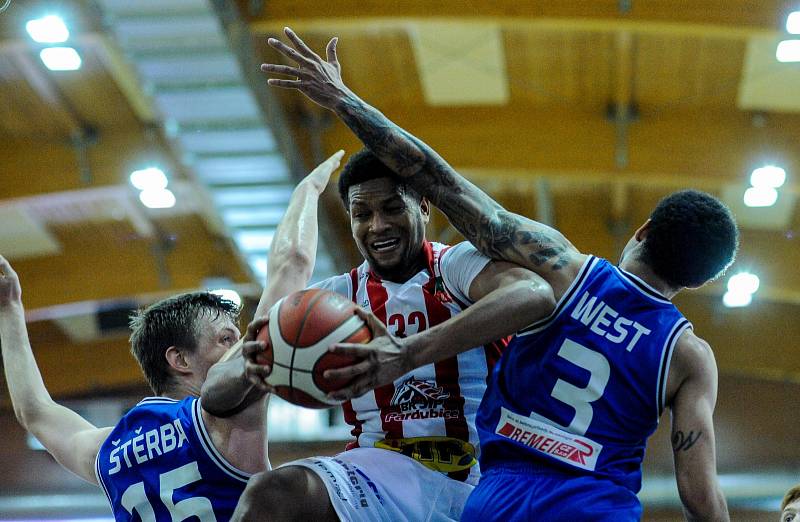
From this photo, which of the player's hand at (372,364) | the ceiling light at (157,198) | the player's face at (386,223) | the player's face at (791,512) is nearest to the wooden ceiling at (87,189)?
the ceiling light at (157,198)

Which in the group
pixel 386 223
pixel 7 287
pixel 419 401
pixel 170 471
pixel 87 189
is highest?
pixel 87 189

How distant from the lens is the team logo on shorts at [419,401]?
4914 mm

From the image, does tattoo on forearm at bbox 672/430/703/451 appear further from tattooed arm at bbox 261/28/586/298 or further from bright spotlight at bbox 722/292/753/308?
bright spotlight at bbox 722/292/753/308

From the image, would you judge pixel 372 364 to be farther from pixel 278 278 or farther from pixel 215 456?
pixel 278 278

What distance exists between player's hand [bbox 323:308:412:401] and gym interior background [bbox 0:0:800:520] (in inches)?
328

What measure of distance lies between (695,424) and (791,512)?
1.99 metres

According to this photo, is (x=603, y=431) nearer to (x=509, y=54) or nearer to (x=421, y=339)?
(x=421, y=339)

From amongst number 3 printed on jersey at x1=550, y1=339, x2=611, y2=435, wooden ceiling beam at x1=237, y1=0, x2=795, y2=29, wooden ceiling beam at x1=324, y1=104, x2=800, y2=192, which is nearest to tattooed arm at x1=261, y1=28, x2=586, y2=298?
number 3 printed on jersey at x1=550, y1=339, x2=611, y2=435

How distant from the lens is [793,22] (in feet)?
37.7

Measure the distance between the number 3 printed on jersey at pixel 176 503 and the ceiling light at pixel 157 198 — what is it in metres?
11.4

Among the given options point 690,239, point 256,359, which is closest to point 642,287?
point 690,239

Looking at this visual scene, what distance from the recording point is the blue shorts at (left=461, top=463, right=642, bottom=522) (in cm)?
417

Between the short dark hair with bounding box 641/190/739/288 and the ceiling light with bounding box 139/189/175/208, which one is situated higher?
the ceiling light with bounding box 139/189/175/208

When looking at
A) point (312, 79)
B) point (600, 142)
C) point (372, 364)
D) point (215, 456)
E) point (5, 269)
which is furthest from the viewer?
point (600, 142)
